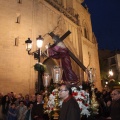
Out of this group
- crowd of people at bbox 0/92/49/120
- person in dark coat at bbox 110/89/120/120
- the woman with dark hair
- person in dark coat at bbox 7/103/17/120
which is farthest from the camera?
the woman with dark hair

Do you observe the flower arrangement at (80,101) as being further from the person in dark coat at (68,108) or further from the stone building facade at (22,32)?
the stone building facade at (22,32)

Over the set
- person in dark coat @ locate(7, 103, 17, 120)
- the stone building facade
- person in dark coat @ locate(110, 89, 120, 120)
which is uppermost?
the stone building facade

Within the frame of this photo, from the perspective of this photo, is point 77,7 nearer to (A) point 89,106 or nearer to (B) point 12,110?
(B) point 12,110

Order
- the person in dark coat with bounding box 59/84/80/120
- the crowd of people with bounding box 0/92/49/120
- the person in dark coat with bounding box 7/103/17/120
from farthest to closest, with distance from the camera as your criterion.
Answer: the person in dark coat with bounding box 7/103/17/120, the crowd of people with bounding box 0/92/49/120, the person in dark coat with bounding box 59/84/80/120

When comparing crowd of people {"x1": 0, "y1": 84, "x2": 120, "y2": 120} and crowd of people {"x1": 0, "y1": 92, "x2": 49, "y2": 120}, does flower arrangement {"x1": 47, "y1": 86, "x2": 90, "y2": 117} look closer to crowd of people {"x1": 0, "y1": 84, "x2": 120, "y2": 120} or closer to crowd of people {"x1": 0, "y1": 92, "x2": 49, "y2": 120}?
crowd of people {"x1": 0, "y1": 84, "x2": 120, "y2": 120}

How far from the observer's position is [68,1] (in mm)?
25656

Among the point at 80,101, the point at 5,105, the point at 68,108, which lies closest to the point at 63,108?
the point at 68,108

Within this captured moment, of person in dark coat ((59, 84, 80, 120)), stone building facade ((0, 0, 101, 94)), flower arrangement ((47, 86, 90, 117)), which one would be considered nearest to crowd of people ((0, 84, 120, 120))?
person in dark coat ((59, 84, 80, 120))

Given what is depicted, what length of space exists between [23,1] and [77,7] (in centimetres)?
1286

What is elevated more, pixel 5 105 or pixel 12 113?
pixel 5 105

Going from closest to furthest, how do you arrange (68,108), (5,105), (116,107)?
(68,108) < (116,107) < (5,105)

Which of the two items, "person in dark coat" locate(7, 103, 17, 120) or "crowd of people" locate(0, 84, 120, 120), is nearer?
"crowd of people" locate(0, 84, 120, 120)


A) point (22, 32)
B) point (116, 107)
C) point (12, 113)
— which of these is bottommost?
point (12, 113)

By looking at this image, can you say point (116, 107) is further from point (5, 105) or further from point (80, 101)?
point (5, 105)
